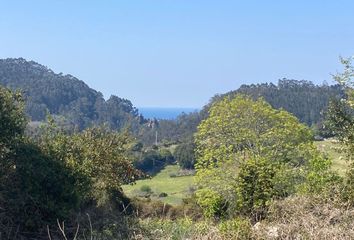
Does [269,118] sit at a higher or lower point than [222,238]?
higher

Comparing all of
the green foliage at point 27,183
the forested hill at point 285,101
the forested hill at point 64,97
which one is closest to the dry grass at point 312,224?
the green foliage at point 27,183

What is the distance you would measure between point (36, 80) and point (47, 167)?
14550cm

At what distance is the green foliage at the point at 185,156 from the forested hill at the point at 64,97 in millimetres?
50824

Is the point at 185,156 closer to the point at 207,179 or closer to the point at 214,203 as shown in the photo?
the point at 207,179

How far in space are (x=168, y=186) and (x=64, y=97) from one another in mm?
97159

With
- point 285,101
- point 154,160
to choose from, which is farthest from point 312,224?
point 285,101

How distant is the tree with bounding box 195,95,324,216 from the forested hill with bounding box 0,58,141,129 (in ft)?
345

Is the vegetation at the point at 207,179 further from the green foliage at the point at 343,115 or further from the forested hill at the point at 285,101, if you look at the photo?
the forested hill at the point at 285,101

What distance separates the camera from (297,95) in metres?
114

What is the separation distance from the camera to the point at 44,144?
14.3m

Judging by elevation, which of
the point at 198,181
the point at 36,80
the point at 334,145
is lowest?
the point at 198,181

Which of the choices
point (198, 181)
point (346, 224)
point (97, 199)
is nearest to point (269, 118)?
point (198, 181)

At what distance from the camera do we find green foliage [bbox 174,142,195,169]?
73.8m

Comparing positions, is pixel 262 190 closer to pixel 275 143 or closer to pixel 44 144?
pixel 275 143
